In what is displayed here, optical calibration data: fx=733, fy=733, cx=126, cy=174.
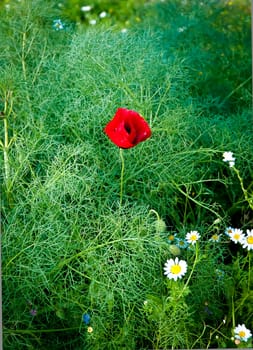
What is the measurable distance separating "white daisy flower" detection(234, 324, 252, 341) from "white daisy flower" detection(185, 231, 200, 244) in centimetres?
32

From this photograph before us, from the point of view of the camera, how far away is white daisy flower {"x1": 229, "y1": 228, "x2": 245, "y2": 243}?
2494 mm

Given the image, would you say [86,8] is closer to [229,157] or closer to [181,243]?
[229,157]

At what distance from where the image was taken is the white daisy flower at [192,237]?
2.47 m

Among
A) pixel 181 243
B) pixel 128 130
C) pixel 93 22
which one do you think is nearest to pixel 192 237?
pixel 181 243

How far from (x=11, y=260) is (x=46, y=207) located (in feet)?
0.68

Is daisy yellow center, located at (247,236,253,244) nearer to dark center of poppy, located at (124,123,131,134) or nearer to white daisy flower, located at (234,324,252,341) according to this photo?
white daisy flower, located at (234,324,252,341)

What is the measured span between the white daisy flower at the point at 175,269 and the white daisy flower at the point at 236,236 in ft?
0.65

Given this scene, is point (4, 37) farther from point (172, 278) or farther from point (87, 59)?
point (172, 278)

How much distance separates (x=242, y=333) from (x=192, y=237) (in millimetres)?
356

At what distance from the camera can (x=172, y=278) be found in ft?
7.91

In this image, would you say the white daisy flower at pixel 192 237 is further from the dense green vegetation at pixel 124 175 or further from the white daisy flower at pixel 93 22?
the white daisy flower at pixel 93 22

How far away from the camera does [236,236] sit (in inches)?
98.3

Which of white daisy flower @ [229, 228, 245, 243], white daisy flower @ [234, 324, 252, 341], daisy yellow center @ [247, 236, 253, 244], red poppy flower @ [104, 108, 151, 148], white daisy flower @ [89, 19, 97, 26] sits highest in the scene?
white daisy flower @ [89, 19, 97, 26]

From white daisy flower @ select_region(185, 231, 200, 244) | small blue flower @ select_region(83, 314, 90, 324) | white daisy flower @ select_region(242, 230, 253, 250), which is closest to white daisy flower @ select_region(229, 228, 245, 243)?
white daisy flower @ select_region(242, 230, 253, 250)
